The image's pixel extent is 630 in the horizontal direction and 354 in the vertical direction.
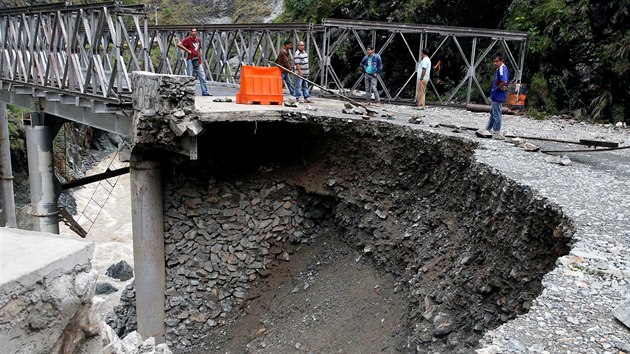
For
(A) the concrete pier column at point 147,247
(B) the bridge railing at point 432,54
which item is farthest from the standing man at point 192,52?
(B) the bridge railing at point 432,54

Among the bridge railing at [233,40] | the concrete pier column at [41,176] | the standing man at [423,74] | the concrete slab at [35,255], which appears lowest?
the concrete pier column at [41,176]

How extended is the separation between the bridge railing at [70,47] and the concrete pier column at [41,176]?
1340 mm

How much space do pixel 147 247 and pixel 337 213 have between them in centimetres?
419

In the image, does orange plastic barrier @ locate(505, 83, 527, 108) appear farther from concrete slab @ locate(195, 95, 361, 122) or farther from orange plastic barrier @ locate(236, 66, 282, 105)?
orange plastic barrier @ locate(236, 66, 282, 105)

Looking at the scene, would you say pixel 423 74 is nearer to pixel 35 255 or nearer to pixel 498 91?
pixel 498 91

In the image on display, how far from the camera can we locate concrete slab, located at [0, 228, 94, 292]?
241cm

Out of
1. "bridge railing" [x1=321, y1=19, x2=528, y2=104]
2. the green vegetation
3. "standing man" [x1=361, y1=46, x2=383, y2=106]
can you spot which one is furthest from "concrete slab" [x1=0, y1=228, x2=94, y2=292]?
the green vegetation

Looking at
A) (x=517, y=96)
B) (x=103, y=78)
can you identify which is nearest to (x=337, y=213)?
(x=103, y=78)

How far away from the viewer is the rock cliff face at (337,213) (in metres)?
7.41

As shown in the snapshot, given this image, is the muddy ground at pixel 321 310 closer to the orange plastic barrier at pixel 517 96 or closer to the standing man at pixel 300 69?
the standing man at pixel 300 69

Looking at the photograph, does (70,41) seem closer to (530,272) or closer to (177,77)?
(177,77)

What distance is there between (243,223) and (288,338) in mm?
3187

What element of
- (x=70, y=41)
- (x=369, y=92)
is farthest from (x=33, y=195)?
(x=369, y=92)

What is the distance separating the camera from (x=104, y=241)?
19656 millimetres
